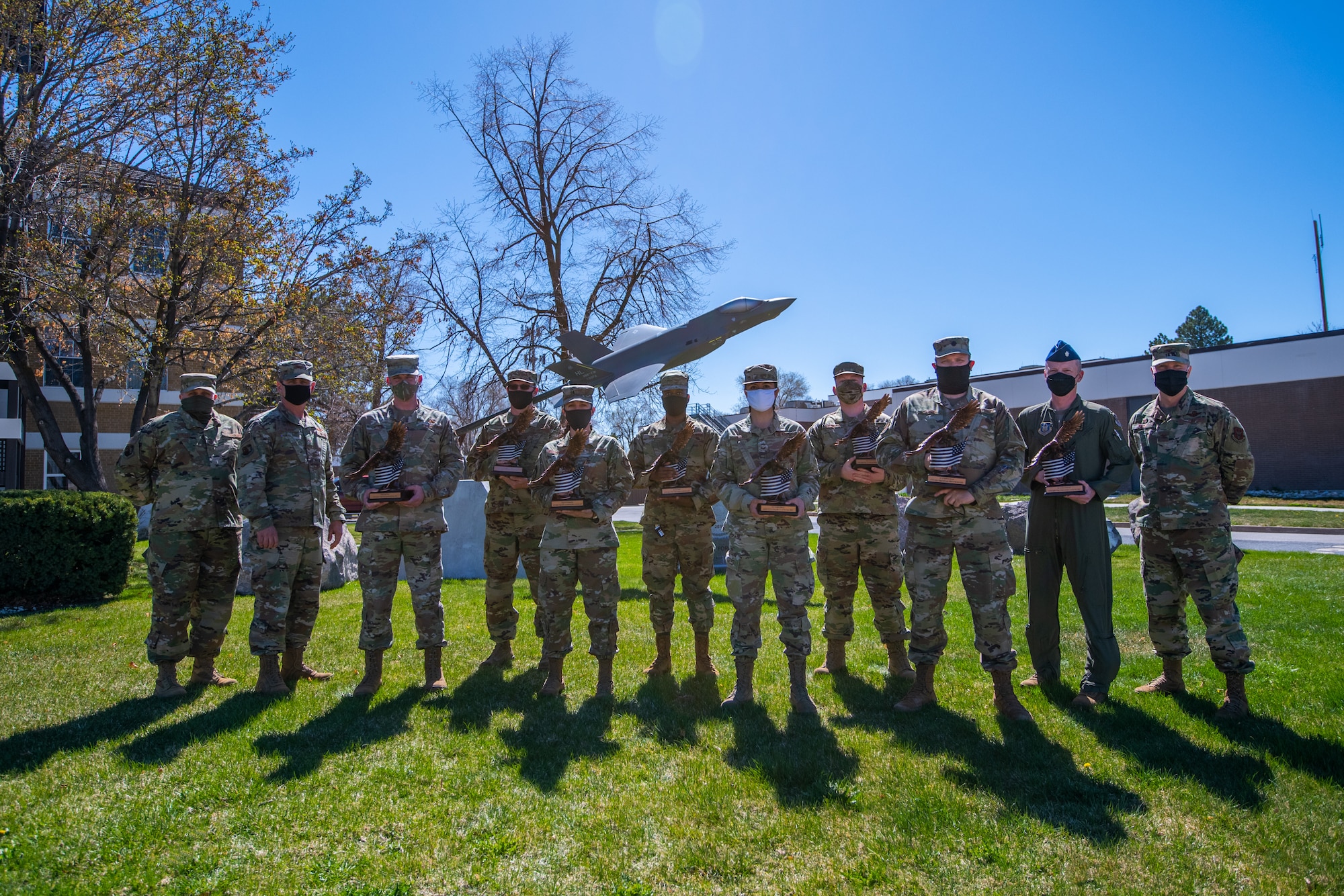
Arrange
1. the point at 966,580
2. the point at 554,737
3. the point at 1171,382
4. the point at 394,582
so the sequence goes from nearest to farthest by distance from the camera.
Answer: the point at 554,737
the point at 966,580
the point at 1171,382
the point at 394,582

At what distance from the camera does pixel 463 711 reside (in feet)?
17.7

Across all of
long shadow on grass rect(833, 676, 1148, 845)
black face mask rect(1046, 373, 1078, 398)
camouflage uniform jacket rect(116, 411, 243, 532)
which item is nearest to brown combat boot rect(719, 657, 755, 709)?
long shadow on grass rect(833, 676, 1148, 845)

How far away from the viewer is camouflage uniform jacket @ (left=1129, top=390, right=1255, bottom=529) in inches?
208

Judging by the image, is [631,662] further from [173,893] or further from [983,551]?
[173,893]

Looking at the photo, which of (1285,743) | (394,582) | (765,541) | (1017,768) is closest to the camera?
(1017,768)

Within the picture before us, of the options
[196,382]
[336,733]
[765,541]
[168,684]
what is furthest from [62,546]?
[765,541]

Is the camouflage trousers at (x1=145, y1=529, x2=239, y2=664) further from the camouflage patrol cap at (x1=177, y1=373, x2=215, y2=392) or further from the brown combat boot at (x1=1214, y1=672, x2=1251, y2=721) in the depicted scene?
the brown combat boot at (x1=1214, y1=672, x2=1251, y2=721)

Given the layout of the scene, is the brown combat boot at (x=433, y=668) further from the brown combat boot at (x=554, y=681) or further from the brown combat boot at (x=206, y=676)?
the brown combat boot at (x=206, y=676)

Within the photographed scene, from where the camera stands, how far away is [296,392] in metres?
6.17

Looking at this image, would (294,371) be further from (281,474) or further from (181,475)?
(181,475)

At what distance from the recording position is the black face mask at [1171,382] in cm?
550

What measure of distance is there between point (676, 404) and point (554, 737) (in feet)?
9.96

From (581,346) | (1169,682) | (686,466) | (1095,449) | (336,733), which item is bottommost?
(1169,682)

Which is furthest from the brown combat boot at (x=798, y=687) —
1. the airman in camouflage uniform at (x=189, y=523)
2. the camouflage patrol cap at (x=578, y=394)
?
the airman in camouflage uniform at (x=189, y=523)
